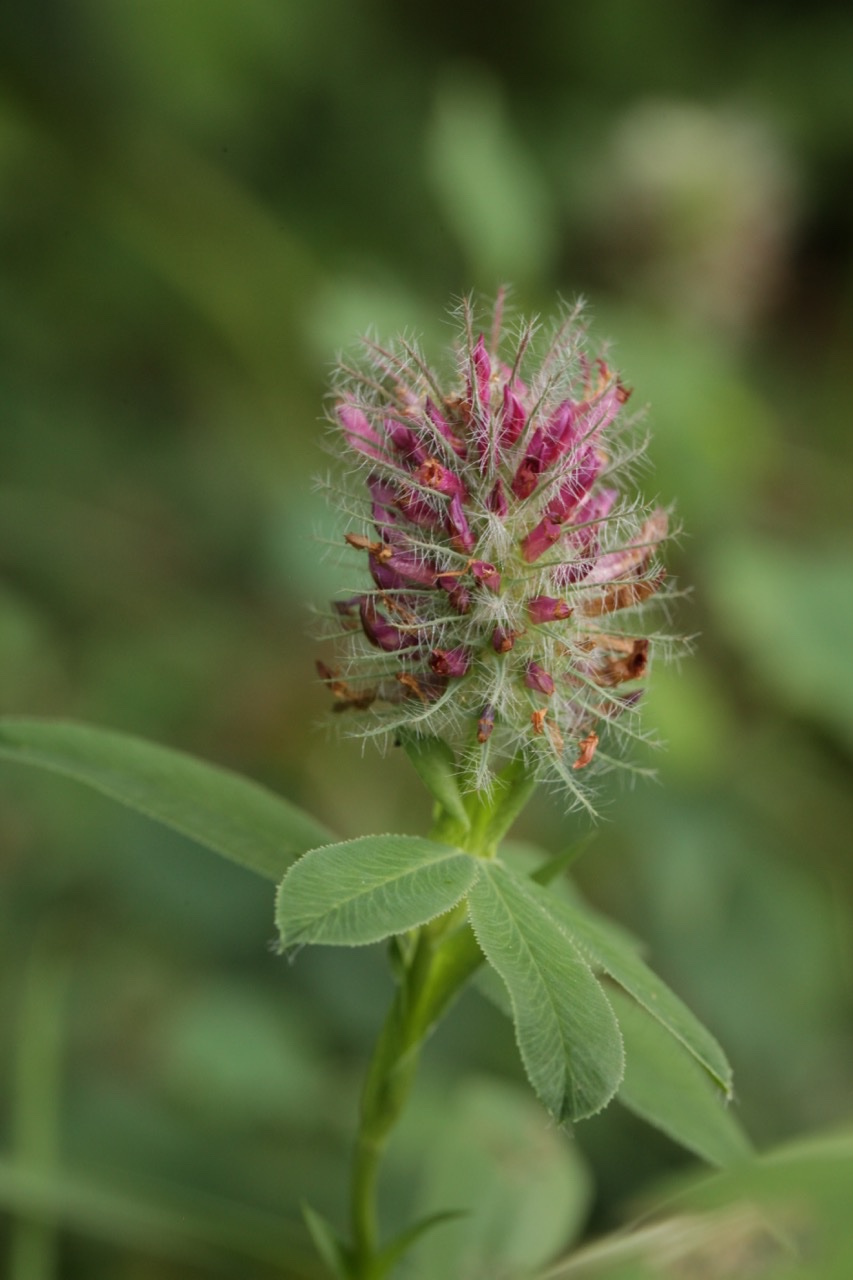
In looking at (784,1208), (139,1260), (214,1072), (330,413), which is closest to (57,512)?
(214,1072)

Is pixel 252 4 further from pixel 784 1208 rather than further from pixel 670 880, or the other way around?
pixel 784 1208

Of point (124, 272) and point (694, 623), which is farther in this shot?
point (124, 272)

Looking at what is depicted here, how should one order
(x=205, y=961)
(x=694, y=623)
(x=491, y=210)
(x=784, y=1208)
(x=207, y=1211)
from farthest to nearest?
(x=694, y=623) < (x=491, y=210) < (x=205, y=961) < (x=207, y=1211) < (x=784, y=1208)

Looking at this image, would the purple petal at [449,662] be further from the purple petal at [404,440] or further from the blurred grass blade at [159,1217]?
the blurred grass blade at [159,1217]

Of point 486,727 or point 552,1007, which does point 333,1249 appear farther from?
point 486,727

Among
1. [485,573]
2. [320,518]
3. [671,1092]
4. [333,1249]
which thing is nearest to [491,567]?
[485,573]

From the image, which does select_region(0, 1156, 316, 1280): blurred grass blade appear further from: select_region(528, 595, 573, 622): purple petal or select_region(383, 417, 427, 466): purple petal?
select_region(383, 417, 427, 466): purple petal

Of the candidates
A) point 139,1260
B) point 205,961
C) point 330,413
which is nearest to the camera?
point 330,413

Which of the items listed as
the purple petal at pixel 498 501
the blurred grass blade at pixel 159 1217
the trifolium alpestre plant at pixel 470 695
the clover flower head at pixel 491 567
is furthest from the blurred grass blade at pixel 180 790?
the blurred grass blade at pixel 159 1217
